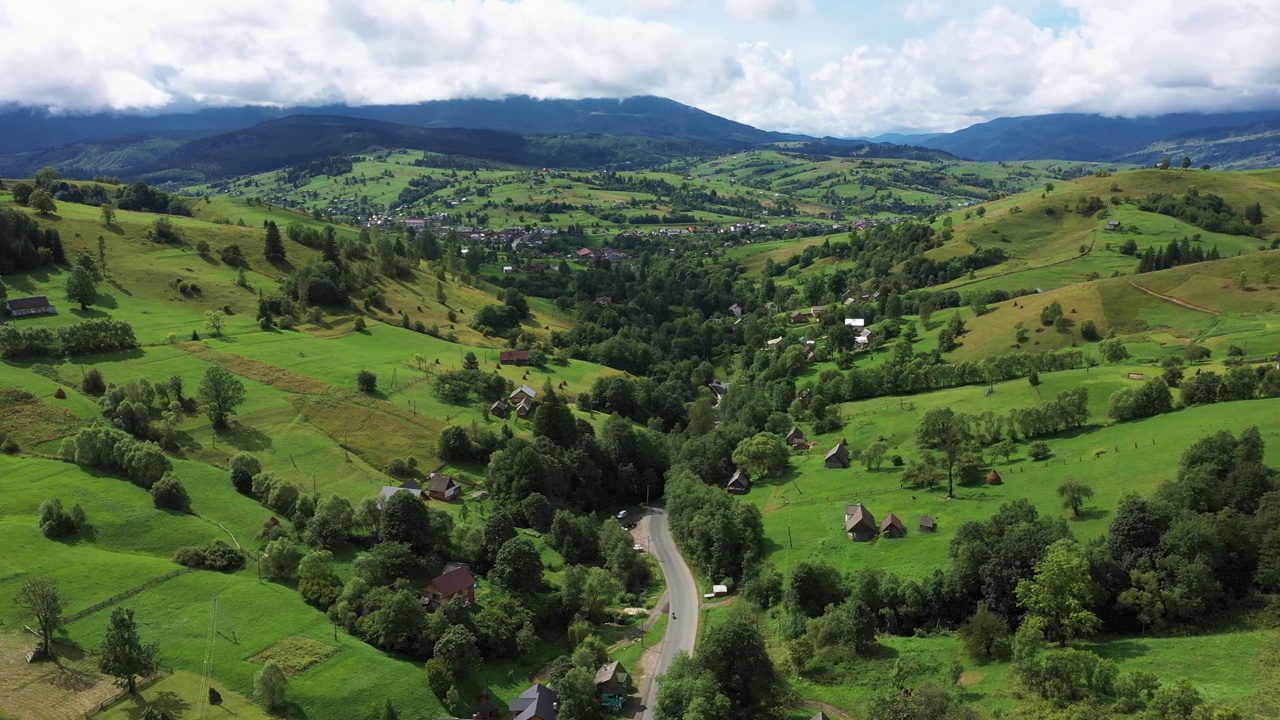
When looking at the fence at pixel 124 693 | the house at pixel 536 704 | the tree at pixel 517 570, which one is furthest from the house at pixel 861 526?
the fence at pixel 124 693

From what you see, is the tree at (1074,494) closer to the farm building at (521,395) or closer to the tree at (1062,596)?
the tree at (1062,596)

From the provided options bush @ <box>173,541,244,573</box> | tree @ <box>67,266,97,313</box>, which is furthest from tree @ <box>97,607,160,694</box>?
tree @ <box>67,266,97,313</box>

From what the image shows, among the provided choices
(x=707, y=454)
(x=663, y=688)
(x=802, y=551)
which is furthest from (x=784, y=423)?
(x=663, y=688)

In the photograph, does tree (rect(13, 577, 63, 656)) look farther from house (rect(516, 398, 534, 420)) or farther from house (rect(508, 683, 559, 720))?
house (rect(516, 398, 534, 420))

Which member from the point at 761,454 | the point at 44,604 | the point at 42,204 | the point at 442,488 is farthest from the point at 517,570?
the point at 42,204

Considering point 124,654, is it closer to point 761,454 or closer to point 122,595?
point 122,595
